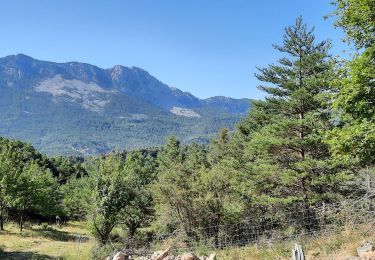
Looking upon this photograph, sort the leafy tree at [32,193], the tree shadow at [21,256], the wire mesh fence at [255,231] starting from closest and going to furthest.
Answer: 1. the wire mesh fence at [255,231]
2. the tree shadow at [21,256]
3. the leafy tree at [32,193]

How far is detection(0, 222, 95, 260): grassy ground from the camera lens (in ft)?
77.5

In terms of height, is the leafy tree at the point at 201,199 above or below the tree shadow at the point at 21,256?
above

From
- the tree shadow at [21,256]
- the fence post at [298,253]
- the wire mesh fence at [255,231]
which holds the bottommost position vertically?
the tree shadow at [21,256]

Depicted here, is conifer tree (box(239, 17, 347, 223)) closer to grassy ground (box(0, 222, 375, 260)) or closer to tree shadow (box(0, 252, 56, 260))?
grassy ground (box(0, 222, 375, 260))

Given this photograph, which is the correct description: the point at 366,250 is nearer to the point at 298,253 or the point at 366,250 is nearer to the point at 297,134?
the point at 298,253

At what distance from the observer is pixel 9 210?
43406 mm

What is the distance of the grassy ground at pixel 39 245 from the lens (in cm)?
2363

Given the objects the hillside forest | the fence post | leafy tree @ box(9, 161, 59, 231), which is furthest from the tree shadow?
the fence post

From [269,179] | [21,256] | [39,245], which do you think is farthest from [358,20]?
[39,245]

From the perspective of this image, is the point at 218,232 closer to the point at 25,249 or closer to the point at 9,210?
the point at 25,249

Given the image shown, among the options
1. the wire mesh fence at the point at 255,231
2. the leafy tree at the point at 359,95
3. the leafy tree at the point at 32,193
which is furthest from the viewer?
the leafy tree at the point at 32,193

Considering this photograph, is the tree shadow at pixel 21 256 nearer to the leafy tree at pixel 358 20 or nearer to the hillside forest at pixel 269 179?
the hillside forest at pixel 269 179

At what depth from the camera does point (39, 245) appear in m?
28.9

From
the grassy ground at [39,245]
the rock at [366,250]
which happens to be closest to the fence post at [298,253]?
the rock at [366,250]
